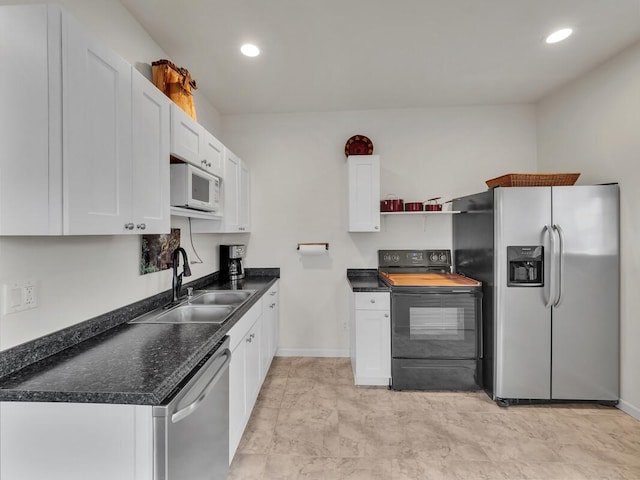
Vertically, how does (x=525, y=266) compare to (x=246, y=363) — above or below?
above

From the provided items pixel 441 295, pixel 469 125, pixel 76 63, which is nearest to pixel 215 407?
pixel 76 63

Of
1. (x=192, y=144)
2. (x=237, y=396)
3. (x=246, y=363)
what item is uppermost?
(x=192, y=144)

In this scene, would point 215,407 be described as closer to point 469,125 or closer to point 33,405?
point 33,405

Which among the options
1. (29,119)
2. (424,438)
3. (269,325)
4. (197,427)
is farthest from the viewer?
(269,325)

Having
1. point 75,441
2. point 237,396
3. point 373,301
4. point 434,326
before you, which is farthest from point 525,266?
point 75,441

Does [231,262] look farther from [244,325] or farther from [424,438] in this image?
[424,438]

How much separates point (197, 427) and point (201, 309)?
106 cm

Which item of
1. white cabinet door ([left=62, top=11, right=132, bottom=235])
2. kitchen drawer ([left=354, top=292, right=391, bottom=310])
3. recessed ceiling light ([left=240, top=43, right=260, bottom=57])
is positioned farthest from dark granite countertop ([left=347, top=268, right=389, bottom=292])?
recessed ceiling light ([left=240, top=43, right=260, bottom=57])

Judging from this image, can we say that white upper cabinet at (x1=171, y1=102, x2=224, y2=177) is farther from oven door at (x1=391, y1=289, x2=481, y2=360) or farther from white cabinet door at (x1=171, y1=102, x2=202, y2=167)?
oven door at (x1=391, y1=289, x2=481, y2=360)

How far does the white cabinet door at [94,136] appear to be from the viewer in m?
1.01

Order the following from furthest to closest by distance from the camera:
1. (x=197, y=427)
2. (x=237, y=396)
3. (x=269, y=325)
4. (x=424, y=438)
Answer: (x=269, y=325), (x=424, y=438), (x=237, y=396), (x=197, y=427)

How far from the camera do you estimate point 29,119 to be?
0.96m

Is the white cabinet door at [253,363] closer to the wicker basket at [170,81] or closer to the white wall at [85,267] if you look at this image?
the white wall at [85,267]

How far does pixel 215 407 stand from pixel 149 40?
2352mm
